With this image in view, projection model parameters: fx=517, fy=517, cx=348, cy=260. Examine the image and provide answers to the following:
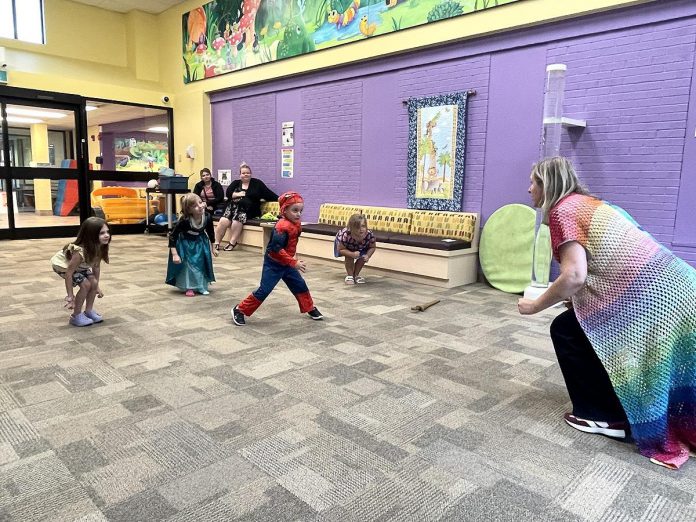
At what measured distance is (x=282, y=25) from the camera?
25.9 feet

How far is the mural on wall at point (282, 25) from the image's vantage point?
6.07 m

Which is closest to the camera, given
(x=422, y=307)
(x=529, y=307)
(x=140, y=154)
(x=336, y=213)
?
(x=529, y=307)

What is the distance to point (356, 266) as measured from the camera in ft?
18.7

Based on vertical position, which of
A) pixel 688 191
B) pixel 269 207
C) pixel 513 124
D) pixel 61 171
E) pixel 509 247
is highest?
pixel 513 124

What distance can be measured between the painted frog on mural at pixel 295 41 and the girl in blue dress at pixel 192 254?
12.2ft

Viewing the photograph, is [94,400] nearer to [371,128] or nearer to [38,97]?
[371,128]

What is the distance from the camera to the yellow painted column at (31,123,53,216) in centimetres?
887

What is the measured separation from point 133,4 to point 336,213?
654 centimetres

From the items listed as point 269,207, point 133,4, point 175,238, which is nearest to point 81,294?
point 175,238

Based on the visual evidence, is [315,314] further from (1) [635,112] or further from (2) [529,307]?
(1) [635,112]

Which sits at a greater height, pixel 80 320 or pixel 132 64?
pixel 132 64

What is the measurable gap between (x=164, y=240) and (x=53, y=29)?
4403 millimetres

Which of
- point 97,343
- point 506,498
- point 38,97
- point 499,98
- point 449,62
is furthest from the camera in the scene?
point 38,97

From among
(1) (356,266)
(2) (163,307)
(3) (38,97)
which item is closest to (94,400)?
(2) (163,307)
